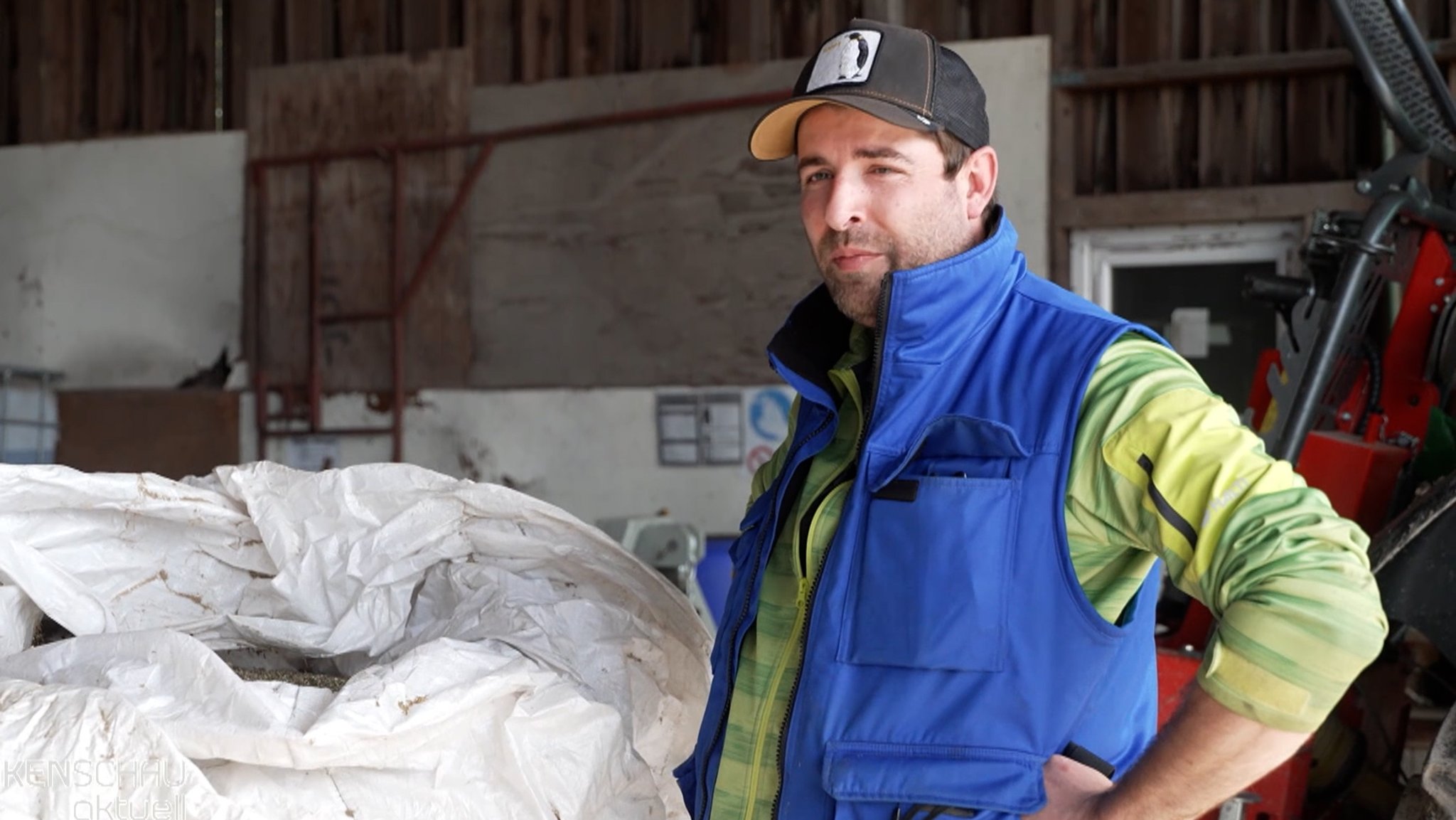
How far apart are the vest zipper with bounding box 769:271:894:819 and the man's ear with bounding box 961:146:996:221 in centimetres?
16

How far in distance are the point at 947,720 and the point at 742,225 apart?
4159 mm

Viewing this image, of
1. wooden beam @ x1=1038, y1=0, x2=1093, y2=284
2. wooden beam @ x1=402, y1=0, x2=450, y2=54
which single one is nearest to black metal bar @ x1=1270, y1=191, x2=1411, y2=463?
wooden beam @ x1=1038, y1=0, x2=1093, y2=284

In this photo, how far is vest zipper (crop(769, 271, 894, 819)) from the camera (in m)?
1.40

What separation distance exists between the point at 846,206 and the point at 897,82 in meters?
0.15

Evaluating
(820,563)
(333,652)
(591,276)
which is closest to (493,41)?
(591,276)

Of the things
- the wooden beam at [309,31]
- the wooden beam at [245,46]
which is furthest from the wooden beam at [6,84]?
the wooden beam at [309,31]

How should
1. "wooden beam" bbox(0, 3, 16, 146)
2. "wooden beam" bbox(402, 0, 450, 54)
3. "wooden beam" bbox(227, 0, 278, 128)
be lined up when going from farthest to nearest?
"wooden beam" bbox(0, 3, 16, 146)
"wooden beam" bbox(227, 0, 278, 128)
"wooden beam" bbox(402, 0, 450, 54)

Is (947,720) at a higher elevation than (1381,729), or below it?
higher

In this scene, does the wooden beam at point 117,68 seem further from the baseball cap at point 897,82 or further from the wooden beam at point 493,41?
the baseball cap at point 897,82

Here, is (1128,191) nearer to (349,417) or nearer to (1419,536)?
(1419,536)

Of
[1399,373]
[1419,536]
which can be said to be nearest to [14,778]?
[1419,536]

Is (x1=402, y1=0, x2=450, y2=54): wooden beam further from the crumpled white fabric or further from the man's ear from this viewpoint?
the man's ear

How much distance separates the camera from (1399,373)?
3.33 m

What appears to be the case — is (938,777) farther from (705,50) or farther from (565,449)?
(705,50)
